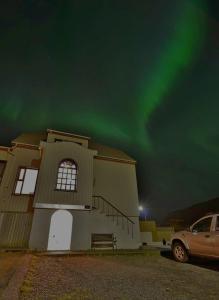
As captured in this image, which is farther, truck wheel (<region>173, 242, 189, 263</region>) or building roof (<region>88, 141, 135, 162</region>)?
building roof (<region>88, 141, 135, 162</region>)

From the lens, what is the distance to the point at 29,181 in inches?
471

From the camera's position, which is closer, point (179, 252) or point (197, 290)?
point (197, 290)

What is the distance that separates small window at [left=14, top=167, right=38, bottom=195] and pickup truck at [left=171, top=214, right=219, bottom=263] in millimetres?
9272

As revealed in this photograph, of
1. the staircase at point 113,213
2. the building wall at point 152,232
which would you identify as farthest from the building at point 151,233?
the staircase at point 113,213

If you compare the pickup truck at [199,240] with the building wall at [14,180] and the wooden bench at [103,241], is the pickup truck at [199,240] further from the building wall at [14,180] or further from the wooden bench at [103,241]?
the building wall at [14,180]

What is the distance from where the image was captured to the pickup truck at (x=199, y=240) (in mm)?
5902

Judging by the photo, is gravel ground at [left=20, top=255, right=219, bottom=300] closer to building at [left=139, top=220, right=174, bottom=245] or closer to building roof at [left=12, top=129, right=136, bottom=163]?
building roof at [left=12, top=129, right=136, bottom=163]

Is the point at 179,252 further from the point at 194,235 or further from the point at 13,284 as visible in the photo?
the point at 13,284

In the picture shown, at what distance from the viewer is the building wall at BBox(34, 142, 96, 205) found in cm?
1139

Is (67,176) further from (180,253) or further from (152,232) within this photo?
(152,232)

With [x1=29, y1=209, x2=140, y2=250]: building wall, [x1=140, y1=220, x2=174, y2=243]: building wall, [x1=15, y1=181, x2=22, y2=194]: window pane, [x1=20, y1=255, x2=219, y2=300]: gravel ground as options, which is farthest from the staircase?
[x1=20, y1=255, x2=219, y2=300]: gravel ground

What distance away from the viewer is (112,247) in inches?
468

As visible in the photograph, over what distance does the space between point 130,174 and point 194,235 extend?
952 centimetres

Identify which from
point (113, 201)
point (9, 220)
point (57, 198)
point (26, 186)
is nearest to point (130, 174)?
point (113, 201)
